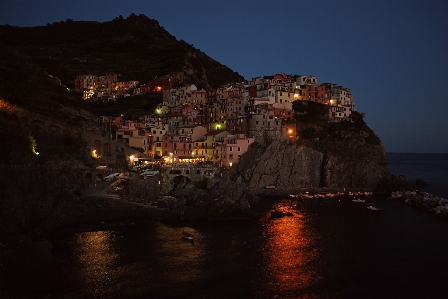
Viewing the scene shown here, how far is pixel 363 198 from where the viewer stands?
50.0m

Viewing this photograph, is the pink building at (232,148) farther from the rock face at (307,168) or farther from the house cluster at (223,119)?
the rock face at (307,168)

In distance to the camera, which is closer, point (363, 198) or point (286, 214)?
point (286, 214)

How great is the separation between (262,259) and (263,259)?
0.22 feet

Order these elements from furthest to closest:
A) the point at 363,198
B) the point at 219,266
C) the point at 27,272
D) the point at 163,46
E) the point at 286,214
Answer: the point at 163,46 < the point at 363,198 < the point at 286,214 < the point at 219,266 < the point at 27,272

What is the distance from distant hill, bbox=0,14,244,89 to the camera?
9256cm

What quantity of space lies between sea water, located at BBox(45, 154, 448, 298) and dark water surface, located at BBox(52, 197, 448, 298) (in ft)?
0.19

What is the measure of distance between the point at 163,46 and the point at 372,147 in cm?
7098

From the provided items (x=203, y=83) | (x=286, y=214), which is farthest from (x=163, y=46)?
(x=286, y=214)

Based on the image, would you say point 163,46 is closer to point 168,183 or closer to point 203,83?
point 203,83

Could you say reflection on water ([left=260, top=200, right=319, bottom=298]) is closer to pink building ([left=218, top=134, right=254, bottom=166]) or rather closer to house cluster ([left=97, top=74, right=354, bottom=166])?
pink building ([left=218, top=134, right=254, bottom=166])

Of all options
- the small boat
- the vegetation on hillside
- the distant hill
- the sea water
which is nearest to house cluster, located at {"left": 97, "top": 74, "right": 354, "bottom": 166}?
the vegetation on hillside

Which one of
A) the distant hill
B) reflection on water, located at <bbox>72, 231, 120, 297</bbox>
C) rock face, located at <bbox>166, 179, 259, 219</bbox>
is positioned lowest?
reflection on water, located at <bbox>72, 231, 120, 297</bbox>

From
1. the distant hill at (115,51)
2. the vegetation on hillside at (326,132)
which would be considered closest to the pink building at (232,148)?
the vegetation on hillside at (326,132)

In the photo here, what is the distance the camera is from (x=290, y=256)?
2708cm
